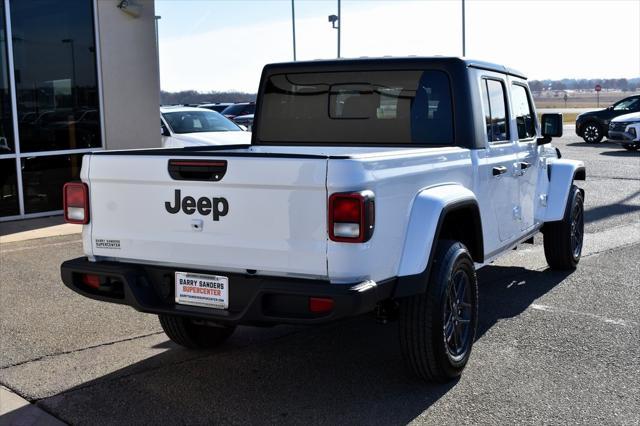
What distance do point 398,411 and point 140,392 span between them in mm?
1509

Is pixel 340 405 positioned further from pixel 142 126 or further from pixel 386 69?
pixel 142 126

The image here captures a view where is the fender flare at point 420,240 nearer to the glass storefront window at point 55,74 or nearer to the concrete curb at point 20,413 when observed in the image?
the concrete curb at point 20,413

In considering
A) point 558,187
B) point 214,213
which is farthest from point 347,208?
point 558,187

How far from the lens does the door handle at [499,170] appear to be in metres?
5.47

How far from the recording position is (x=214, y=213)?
4133 mm

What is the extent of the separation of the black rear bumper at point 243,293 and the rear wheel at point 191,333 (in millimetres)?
822

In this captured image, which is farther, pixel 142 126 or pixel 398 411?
pixel 142 126

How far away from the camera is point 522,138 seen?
6.44 metres

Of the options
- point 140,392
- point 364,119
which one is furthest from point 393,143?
point 140,392

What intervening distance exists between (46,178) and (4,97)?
1281mm

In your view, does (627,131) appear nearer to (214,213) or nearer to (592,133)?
(592,133)

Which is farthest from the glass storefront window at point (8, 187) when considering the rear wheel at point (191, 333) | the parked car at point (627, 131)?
the parked car at point (627, 131)

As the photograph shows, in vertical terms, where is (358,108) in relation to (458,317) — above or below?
above

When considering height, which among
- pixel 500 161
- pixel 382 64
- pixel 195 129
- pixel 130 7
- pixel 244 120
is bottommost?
pixel 500 161
